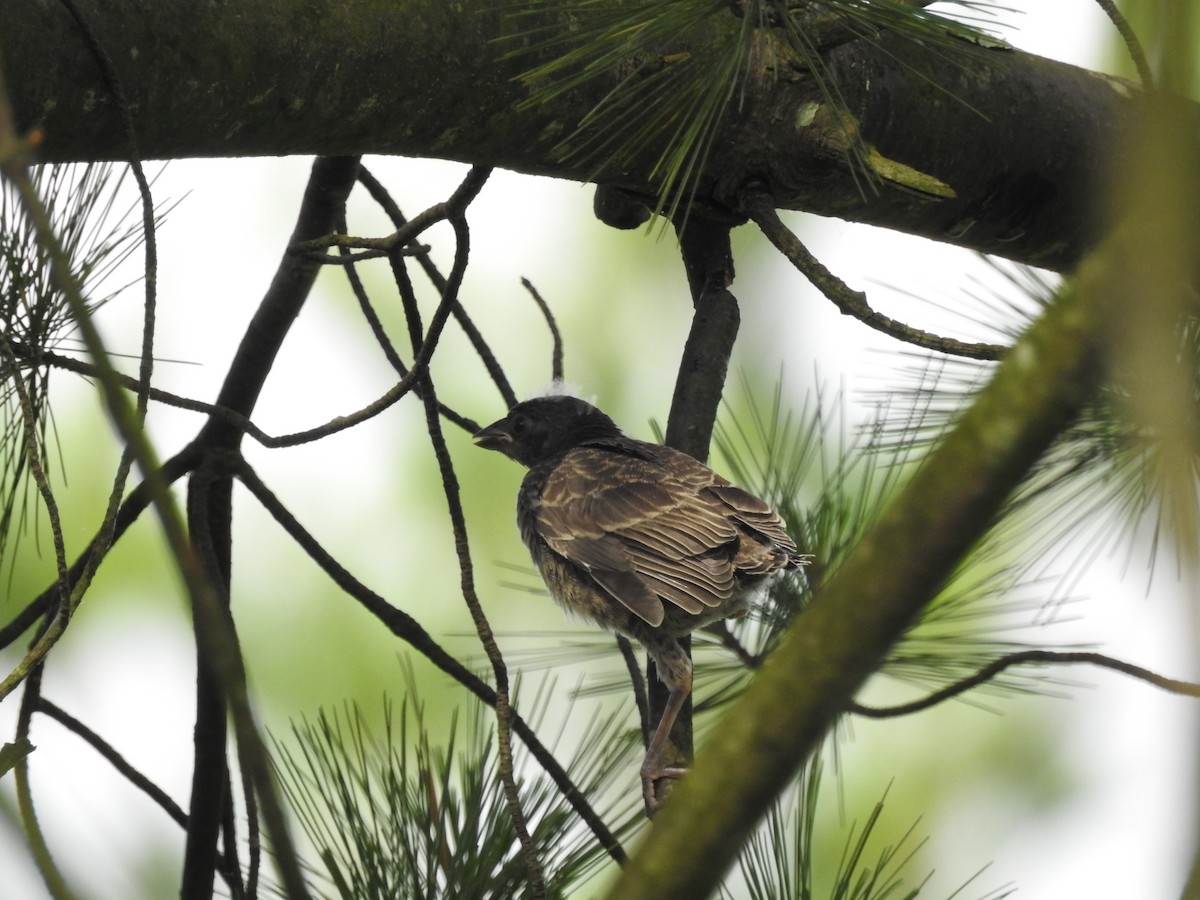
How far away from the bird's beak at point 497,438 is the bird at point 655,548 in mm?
535

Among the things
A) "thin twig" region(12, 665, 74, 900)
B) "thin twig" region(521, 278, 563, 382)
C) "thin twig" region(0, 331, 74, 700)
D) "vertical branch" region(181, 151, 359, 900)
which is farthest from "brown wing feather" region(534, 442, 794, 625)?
"thin twig" region(0, 331, 74, 700)

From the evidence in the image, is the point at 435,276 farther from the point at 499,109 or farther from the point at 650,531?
the point at 650,531

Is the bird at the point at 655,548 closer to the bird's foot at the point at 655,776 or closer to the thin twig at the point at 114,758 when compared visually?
the bird's foot at the point at 655,776

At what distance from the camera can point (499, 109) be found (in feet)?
8.91

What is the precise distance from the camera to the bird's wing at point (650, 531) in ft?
11.0

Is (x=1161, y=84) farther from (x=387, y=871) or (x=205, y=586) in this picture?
(x=387, y=871)

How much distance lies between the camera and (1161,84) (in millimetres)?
720

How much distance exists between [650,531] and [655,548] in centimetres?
6

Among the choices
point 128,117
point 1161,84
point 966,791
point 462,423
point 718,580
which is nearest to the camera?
point 1161,84

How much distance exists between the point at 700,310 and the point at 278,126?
4.24 ft

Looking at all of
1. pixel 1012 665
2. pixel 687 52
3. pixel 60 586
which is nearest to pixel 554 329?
pixel 687 52

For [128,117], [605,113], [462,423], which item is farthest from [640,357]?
[128,117]

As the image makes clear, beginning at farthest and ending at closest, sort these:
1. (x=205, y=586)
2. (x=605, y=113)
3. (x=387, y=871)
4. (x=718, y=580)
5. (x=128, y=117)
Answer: (x=718, y=580), (x=605, y=113), (x=387, y=871), (x=128, y=117), (x=205, y=586)

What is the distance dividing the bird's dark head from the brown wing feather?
2.29 ft
